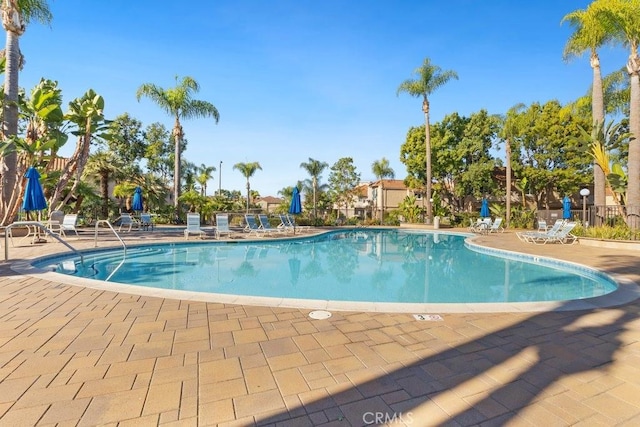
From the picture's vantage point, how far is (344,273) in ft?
29.3

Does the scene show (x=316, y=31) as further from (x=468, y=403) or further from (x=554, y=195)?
(x=554, y=195)

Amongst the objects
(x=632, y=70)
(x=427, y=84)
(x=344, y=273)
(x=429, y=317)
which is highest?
(x=427, y=84)

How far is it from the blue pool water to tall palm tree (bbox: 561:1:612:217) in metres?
9.41

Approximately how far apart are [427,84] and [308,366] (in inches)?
1053

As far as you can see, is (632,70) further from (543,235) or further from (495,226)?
(495,226)

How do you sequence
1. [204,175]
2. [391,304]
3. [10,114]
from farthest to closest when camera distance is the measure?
[204,175] → [10,114] → [391,304]

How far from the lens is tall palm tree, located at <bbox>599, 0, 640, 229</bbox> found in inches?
530

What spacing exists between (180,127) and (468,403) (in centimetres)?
2420

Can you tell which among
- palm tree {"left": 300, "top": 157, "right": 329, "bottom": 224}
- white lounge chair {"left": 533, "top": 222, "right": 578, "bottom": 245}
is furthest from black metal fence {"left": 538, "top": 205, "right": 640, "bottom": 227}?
palm tree {"left": 300, "top": 157, "right": 329, "bottom": 224}

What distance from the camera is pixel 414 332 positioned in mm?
3477

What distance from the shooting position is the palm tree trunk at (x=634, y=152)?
43.7 ft

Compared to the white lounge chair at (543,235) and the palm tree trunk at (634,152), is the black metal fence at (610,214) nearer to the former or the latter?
the palm tree trunk at (634,152)

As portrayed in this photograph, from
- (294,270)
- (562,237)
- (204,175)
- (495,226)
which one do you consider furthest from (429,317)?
(204,175)

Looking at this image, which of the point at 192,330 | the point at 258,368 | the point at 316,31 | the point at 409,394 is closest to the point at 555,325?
the point at 409,394
